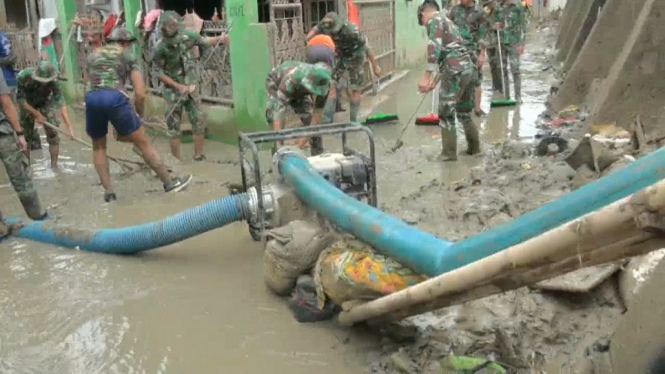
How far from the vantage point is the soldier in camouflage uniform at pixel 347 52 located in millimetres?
8320

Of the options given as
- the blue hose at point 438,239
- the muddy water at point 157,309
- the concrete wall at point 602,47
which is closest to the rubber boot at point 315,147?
the muddy water at point 157,309

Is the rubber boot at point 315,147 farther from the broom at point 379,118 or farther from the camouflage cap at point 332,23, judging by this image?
the broom at point 379,118

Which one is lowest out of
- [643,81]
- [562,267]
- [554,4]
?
[562,267]

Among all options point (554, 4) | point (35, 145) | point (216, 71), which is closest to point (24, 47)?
point (35, 145)

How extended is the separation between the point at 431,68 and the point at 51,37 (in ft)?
32.3

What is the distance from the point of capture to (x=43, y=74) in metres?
7.72

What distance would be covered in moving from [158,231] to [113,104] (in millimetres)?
2076

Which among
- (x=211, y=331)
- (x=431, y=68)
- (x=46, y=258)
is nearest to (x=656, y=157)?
(x=211, y=331)

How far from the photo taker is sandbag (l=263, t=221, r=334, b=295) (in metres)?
3.92

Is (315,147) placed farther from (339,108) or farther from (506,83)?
(506,83)

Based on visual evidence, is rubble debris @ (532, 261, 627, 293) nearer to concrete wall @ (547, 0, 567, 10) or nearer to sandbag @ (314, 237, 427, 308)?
sandbag @ (314, 237, 427, 308)

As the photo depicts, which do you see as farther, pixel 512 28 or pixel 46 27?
pixel 46 27

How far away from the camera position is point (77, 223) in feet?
19.3

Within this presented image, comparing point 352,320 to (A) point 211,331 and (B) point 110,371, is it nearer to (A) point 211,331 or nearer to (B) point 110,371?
(A) point 211,331
